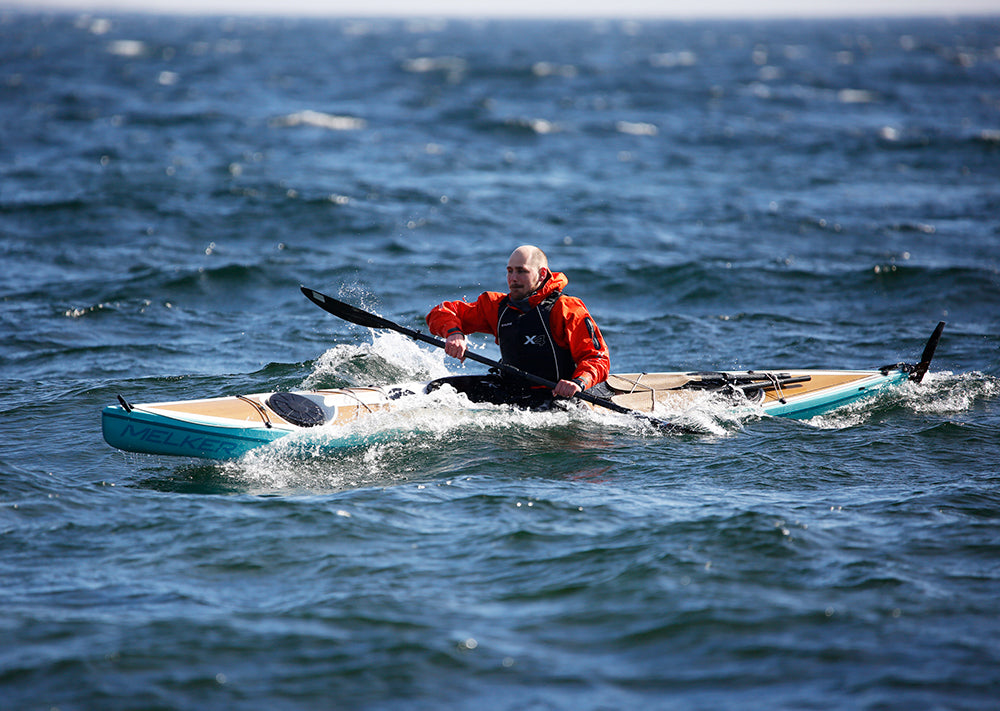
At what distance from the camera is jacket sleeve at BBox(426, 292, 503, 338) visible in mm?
6445

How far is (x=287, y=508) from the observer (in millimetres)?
5145

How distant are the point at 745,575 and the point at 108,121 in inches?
888

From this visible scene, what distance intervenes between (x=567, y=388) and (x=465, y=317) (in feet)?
3.35

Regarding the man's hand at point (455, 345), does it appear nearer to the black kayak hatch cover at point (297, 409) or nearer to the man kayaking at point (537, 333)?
the man kayaking at point (537, 333)

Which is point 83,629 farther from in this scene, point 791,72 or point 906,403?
point 791,72

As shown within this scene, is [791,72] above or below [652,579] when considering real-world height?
above

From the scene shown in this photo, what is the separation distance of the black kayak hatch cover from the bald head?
5.17ft

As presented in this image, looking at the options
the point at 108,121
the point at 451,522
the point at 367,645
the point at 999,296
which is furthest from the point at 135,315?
the point at 108,121

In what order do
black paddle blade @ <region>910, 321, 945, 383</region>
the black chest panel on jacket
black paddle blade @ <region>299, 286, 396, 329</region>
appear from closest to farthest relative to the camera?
the black chest panel on jacket → black paddle blade @ <region>299, 286, 396, 329</region> → black paddle blade @ <region>910, 321, 945, 383</region>

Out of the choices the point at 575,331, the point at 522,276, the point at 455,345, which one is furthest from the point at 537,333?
the point at 455,345

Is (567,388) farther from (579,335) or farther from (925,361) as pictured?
(925,361)

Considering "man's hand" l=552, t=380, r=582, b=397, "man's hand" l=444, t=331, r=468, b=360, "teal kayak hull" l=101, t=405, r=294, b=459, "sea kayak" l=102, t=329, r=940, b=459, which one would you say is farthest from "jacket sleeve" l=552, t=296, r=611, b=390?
"teal kayak hull" l=101, t=405, r=294, b=459

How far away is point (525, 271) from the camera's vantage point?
242 inches

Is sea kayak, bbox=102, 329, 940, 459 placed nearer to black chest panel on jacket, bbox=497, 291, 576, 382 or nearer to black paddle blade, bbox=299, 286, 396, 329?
black chest panel on jacket, bbox=497, 291, 576, 382
